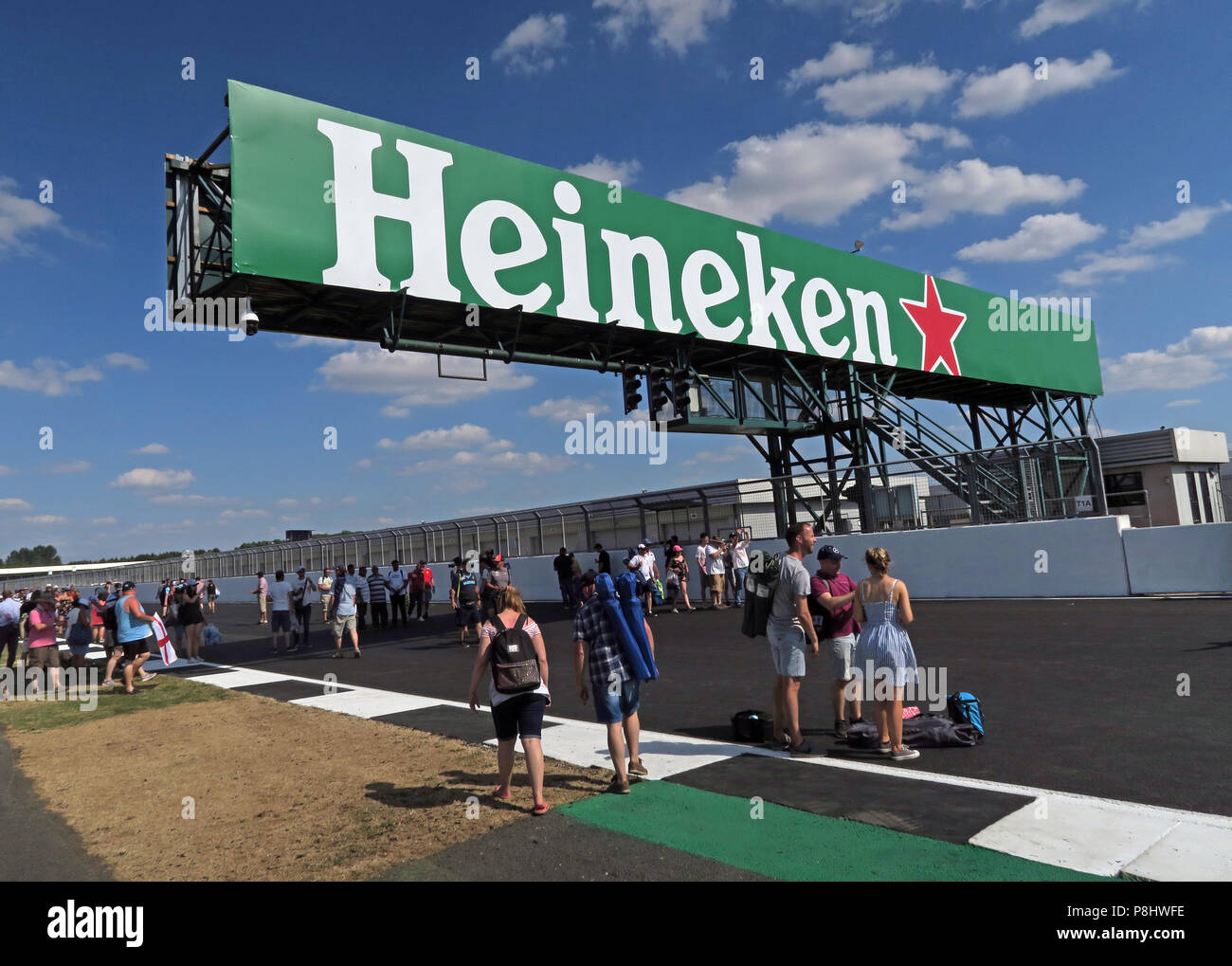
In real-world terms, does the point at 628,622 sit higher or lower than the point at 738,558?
lower

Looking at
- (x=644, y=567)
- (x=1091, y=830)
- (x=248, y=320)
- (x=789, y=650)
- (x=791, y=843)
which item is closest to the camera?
(x=1091, y=830)

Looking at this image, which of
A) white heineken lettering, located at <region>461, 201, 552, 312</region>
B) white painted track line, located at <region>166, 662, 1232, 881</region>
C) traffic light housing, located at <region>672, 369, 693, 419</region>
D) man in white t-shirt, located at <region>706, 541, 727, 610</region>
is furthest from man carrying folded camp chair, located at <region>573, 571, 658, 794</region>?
man in white t-shirt, located at <region>706, 541, 727, 610</region>

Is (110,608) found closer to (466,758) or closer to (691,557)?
(466,758)

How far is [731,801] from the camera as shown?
204 inches

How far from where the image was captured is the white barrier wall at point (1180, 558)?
13.1m

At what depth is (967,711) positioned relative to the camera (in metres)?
6.29

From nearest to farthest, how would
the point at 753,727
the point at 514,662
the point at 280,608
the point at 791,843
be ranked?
1. the point at 791,843
2. the point at 514,662
3. the point at 753,727
4. the point at 280,608

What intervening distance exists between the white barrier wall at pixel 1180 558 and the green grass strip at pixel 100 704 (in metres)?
15.4

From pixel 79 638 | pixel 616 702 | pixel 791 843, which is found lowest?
pixel 791 843

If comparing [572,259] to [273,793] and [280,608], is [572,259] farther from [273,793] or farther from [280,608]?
[273,793]

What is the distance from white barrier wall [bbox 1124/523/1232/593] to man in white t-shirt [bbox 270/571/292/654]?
54.8ft

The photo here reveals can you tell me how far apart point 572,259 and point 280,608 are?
32.2 feet

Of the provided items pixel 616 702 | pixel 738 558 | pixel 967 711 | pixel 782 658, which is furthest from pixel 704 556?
pixel 616 702
